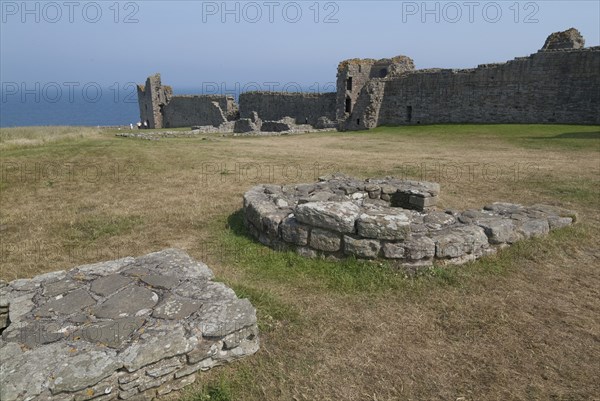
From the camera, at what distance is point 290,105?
37.0 m

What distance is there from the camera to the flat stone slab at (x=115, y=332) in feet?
11.1

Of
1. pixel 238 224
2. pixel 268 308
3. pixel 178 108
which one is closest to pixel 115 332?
pixel 268 308

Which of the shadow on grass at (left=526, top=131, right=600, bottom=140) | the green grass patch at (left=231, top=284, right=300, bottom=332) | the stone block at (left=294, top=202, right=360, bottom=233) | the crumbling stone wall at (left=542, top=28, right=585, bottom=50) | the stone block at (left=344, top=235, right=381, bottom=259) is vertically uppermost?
the crumbling stone wall at (left=542, top=28, right=585, bottom=50)

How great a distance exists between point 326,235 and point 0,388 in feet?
14.3

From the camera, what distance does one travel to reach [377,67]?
36062 millimetres

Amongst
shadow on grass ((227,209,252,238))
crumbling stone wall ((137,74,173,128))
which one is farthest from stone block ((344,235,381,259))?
crumbling stone wall ((137,74,173,128))

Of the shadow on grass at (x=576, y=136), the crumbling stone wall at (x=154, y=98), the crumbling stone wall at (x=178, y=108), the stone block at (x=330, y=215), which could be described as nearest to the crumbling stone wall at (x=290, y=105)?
the crumbling stone wall at (x=178, y=108)

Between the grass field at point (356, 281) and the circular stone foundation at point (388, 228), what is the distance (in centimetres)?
23

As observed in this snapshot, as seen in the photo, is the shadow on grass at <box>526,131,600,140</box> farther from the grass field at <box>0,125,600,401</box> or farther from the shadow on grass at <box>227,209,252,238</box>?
the shadow on grass at <box>227,209,252,238</box>

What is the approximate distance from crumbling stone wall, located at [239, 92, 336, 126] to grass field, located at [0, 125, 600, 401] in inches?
861

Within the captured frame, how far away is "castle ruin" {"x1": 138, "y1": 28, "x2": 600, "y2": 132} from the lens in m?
24.3

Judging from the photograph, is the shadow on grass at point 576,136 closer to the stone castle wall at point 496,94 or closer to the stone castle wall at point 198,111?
the stone castle wall at point 496,94

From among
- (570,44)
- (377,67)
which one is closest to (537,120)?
(570,44)

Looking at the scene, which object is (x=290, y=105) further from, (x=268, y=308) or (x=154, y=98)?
(x=268, y=308)
